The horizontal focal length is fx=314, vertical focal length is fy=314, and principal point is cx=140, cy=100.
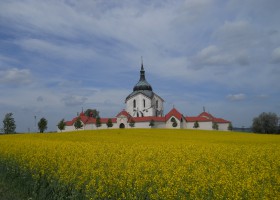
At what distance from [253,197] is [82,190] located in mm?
4921

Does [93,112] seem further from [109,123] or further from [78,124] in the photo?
[109,123]

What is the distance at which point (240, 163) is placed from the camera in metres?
12.3

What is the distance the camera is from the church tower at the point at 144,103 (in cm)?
10162

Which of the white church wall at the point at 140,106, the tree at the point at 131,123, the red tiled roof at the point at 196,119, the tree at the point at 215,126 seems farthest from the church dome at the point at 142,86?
the tree at the point at 215,126

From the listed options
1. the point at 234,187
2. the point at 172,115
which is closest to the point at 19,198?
the point at 234,187

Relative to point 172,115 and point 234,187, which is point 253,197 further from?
point 172,115

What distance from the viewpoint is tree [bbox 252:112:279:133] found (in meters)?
88.4

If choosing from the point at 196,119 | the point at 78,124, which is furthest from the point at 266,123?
the point at 78,124

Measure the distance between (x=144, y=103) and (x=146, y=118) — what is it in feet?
40.4

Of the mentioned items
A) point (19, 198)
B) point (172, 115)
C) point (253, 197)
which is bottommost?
point (19, 198)

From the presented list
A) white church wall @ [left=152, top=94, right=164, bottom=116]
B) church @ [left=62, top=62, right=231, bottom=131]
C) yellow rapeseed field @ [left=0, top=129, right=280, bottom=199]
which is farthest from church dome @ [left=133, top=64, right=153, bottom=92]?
yellow rapeseed field @ [left=0, top=129, right=280, bottom=199]

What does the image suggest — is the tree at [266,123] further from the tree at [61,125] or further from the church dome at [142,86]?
the tree at [61,125]

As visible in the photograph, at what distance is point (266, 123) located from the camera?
294 feet

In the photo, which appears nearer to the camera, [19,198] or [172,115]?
[19,198]
